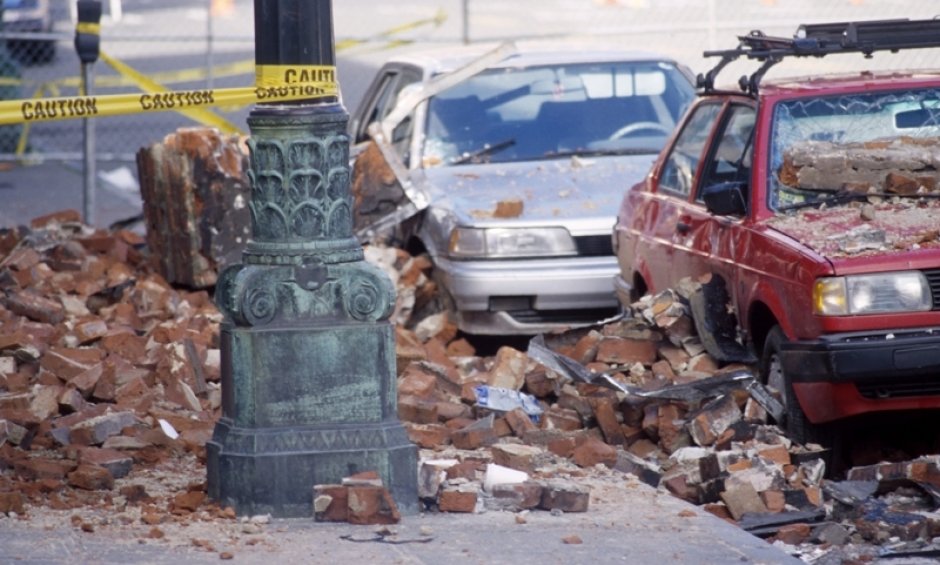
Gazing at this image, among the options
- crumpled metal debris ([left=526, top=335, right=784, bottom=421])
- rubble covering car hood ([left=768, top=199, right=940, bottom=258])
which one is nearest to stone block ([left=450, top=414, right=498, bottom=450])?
crumpled metal debris ([left=526, top=335, right=784, bottom=421])

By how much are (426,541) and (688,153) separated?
380 centimetres

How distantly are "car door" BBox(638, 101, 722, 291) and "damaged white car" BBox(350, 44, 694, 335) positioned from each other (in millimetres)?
995

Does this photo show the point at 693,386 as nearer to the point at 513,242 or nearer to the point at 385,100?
the point at 513,242

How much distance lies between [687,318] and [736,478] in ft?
5.37

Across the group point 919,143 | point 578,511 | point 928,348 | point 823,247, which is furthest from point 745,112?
point 578,511

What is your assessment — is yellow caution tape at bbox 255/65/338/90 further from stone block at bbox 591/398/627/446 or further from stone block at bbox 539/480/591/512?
stone block at bbox 591/398/627/446

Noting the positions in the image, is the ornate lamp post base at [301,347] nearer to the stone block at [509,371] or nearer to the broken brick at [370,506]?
the broken brick at [370,506]

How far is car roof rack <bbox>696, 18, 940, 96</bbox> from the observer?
7.74 m

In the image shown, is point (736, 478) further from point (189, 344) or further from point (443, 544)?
point (189, 344)

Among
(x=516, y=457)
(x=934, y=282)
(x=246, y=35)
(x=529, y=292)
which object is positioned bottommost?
(x=516, y=457)

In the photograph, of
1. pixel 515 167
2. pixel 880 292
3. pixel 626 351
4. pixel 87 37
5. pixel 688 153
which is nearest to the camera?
pixel 880 292

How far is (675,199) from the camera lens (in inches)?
343

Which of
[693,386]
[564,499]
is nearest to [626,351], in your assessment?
[693,386]

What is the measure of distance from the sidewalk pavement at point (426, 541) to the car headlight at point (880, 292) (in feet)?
3.77
